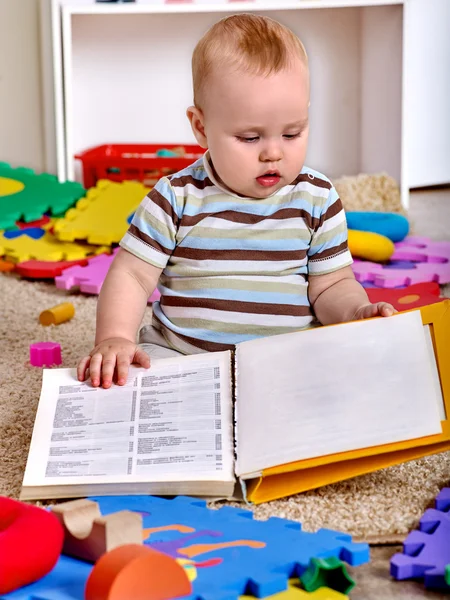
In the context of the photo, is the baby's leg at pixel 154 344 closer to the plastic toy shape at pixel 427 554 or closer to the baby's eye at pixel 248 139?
the baby's eye at pixel 248 139

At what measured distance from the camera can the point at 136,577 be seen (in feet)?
2.12

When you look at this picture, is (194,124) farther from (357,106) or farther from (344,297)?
(357,106)

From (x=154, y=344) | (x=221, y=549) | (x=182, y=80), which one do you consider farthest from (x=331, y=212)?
(x=182, y=80)

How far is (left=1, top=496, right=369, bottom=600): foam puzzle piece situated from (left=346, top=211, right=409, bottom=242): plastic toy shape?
1.11 m

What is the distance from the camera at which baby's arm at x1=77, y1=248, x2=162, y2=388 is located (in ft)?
3.11

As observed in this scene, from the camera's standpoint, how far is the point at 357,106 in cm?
264

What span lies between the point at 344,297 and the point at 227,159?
21 centimetres

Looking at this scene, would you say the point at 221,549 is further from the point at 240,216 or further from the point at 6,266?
the point at 6,266

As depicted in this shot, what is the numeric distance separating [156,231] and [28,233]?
925 millimetres

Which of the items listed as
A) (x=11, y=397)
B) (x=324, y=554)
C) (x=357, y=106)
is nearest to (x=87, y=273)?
(x=11, y=397)

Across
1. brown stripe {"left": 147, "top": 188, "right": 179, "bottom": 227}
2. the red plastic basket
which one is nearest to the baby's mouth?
brown stripe {"left": 147, "top": 188, "right": 179, "bottom": 227}

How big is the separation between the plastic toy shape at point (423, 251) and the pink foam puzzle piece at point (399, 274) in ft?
0.15

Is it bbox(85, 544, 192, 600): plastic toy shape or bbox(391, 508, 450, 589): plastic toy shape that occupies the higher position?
bbox(85, 544, 192, 600): plastic toy shape

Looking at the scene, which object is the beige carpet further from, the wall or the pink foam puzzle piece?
the wall
